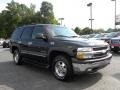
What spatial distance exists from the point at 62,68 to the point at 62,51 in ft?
1.93

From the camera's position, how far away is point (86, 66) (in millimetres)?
6234

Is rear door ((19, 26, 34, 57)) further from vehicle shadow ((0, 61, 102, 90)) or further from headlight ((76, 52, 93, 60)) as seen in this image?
headlight ((76, 52, 93, 60))

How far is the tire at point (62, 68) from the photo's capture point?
6543mm

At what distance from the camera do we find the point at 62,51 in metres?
6.71

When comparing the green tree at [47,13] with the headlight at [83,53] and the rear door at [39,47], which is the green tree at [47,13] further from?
the headlight at [83,53]

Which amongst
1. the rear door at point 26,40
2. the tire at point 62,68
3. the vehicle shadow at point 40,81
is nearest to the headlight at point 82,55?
the tire at point 62,68

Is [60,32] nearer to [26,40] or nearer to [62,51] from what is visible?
[62,51]

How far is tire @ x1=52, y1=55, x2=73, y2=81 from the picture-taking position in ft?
21.5

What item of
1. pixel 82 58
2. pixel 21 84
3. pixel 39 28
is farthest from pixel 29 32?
pixel 82 58

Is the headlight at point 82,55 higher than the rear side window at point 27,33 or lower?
lower

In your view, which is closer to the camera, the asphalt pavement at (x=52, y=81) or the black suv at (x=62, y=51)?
the asphalt pavement at (x=52, y=81)

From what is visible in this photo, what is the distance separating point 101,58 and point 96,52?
0.33m

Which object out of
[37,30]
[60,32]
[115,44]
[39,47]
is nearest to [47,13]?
[115,44]

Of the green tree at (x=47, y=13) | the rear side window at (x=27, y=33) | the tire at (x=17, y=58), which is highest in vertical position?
the green tree at (x=47, y=13)
